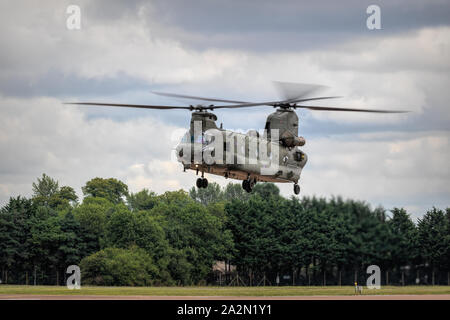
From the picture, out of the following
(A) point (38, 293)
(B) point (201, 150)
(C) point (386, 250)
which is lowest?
(A) point (38, 293)

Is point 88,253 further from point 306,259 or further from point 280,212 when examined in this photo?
point 306,259

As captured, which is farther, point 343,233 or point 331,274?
point 331,274

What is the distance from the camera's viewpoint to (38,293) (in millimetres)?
105688

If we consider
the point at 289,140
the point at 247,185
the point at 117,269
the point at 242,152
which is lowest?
the point at 117,269

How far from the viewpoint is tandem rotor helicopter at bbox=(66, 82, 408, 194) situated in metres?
68.0

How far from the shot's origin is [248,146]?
7188 cm

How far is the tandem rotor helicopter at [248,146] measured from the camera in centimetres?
6800

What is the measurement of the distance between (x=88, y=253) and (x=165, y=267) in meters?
15.6

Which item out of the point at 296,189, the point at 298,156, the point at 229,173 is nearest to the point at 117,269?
the point at 296,189
